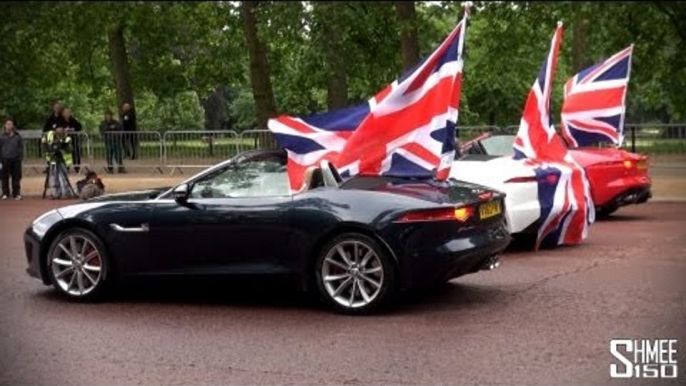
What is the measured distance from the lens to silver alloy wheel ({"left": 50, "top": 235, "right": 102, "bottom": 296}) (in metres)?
8.70

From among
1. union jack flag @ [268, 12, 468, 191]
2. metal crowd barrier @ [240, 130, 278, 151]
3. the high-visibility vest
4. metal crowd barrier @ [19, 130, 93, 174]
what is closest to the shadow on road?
union jack flag @ [268, 12, 468, 191]

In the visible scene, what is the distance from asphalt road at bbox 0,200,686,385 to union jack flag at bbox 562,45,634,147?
1426 millimetres

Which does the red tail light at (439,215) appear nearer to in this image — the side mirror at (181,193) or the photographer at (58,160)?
the side mirror at (181,193)

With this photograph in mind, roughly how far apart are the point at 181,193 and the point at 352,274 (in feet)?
5.48

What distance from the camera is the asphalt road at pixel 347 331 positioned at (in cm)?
618

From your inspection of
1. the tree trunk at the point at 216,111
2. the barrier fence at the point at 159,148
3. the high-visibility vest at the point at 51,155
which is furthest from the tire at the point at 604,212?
the tree trunk at the point at 216,111

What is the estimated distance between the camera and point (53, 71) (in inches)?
1409

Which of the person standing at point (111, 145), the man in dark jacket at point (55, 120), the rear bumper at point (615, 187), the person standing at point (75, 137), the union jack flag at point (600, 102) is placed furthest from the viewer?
the person standing at point (111, 145)

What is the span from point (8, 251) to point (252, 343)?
6243 mm

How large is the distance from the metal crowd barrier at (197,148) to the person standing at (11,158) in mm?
3851

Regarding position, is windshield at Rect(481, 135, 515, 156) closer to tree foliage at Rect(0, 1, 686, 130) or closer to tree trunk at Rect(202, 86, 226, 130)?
tree foliage at Rect(0, 1, 686, 130)

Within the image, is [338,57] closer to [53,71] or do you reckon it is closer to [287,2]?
[287,2]

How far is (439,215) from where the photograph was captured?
7.84 m

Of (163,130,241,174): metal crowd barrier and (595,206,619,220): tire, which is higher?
(163,130,241,174): metal crowd barrier
